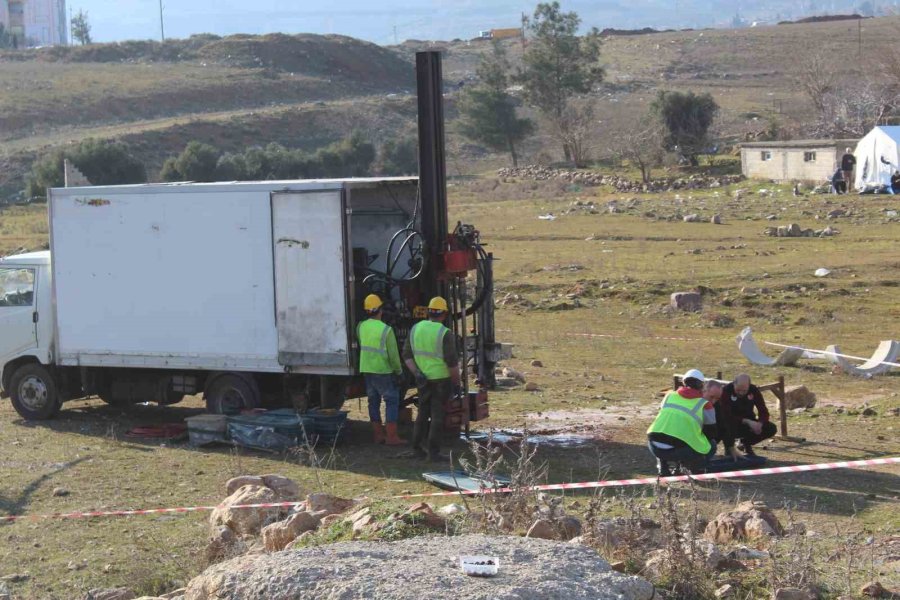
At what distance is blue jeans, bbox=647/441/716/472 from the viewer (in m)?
10.5

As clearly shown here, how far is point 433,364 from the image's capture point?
11711 mm

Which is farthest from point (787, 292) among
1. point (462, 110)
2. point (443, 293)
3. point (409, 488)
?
point (462, 110)

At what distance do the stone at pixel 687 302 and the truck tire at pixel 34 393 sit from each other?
1152 centimetres

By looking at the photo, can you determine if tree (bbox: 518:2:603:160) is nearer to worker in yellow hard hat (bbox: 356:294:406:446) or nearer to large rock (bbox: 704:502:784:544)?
worker in yellow hard hat (bbox: 356:294:406:446)

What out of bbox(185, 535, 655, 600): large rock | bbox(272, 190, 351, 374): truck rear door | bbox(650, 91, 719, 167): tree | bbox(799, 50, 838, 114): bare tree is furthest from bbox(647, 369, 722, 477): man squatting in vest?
bbox(799, 50, 838, 114): bare tree

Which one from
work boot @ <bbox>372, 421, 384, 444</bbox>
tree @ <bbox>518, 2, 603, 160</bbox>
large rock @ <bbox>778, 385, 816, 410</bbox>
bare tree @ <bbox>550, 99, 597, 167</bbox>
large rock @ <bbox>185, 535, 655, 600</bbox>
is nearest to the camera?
large rock @ <bbox>185, 535, 655, 600</bbox>

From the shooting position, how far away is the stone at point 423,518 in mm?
7400

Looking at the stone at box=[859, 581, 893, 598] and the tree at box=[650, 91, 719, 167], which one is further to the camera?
the tree at box=[650, 91, 719, 167]

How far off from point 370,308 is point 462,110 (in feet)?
201

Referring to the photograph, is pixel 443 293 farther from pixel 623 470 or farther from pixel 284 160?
pixel 284 160

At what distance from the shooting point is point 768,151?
1935 inches

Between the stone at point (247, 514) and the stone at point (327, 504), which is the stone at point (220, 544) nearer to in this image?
the stone at point (247, 514)

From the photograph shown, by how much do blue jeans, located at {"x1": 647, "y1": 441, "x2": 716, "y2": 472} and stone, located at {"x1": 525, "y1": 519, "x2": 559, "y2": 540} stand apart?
3.28 m

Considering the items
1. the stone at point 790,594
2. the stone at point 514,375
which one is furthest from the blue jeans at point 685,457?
the stone at point 514,375
